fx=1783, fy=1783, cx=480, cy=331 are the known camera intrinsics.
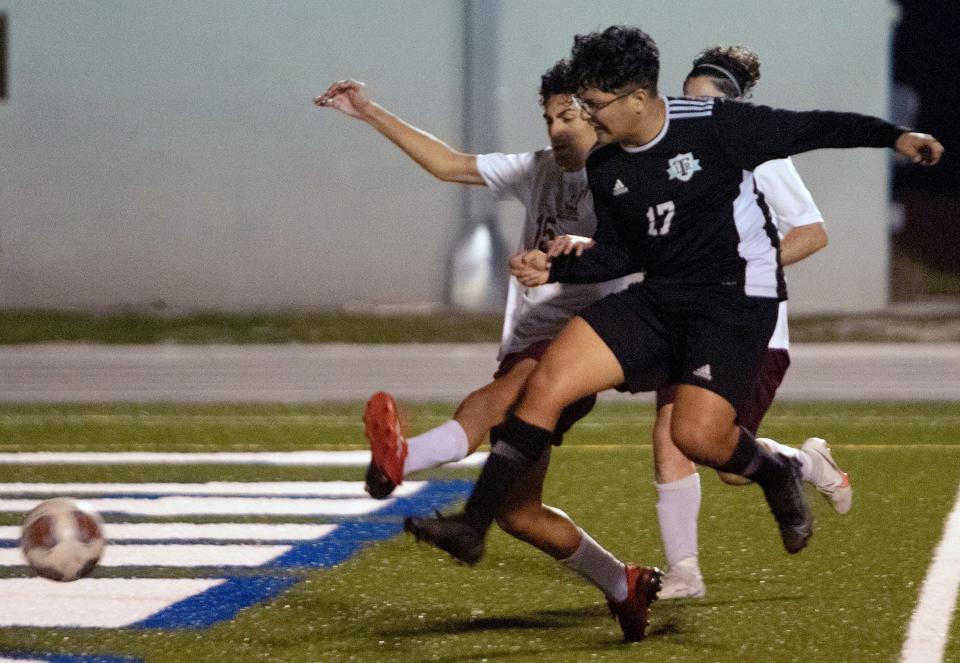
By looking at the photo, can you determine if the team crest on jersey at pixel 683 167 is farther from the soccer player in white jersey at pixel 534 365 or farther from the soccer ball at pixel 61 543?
the soccer ball at pixel 61 543

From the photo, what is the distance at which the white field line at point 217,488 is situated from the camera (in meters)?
9.49

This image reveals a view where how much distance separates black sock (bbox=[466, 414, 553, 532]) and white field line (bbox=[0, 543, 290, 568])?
7.22 ft

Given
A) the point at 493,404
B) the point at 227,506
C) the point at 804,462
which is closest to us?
the point at 493,404

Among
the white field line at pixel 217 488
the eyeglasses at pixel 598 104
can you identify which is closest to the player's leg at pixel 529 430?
the eyeglasses at pixel 598 104

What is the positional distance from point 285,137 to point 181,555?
55.2 ft

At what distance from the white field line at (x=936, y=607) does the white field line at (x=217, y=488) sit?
3082 millimetres

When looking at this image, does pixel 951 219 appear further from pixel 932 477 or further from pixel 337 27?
pixel 932 477

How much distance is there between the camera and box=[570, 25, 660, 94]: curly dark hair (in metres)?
5.43

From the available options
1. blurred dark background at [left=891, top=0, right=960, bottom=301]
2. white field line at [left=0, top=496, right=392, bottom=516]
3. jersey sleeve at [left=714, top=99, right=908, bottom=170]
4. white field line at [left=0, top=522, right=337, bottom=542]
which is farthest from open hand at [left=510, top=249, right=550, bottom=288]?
blurred dark background at [left=891, top=0, right=960, bottom=301]

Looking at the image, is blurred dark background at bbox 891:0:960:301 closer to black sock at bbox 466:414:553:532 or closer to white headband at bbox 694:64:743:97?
white headband at bbox 694:64:743:97

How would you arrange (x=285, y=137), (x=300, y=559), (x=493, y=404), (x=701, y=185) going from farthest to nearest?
(x=285, y=137) < (x=300, y=559) < (x=493, y=404) < (x=701, y=185)

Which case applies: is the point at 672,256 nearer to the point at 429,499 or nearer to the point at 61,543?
the point at 61,543

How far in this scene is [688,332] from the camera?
5.69 m

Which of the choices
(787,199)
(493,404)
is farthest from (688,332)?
(787,199)
